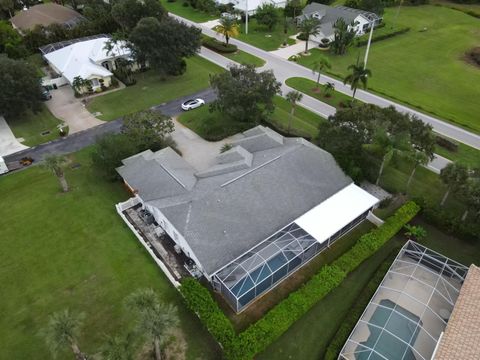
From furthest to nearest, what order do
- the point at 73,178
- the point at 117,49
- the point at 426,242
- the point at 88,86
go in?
1. the point at 117,49
2. the point at 88,86
3. the point at 73,178
4. the point at 426,242

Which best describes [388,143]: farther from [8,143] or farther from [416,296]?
[8,143]

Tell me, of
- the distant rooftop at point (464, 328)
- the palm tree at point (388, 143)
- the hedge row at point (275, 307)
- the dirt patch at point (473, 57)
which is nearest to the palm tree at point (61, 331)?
the hedge row at point (275, 307)

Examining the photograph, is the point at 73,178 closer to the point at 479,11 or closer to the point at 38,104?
the point at 38,104

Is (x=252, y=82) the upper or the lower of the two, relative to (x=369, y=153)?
upper

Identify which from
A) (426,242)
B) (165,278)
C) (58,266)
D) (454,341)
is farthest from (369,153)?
(58,266)

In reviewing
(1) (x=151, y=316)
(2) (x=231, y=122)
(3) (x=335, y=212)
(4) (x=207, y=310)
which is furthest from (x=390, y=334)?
(2) (x=231, y=122)
